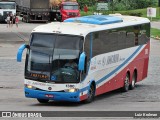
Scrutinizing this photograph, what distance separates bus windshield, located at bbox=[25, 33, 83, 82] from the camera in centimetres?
2180

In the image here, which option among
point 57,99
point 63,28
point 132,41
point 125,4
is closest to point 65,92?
point 57,99

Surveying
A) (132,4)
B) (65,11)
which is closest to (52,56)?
(65,11)

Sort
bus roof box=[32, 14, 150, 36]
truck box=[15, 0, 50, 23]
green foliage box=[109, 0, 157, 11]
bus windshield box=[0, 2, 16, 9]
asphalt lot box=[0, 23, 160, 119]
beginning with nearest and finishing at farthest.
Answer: asphalt lot box=[0, 23, 160, 119]
bus roof box=[32, 14, 150, 36]
truck box=[15, 0, 50, 23]
bus windshield box=[0, 2, 16, 9]
green foliage box=[109, 0, 157, 11]

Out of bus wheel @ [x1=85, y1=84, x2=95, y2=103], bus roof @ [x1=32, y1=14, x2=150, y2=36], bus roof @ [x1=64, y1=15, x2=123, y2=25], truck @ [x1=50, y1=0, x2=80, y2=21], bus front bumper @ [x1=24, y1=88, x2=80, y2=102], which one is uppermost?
bus roof @ [x1=64, y1=15, x2=123, y2=25]

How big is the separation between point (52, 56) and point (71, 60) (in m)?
0.66

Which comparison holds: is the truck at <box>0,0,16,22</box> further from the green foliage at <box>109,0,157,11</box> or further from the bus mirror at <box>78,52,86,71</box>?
the bus mirror at <box>78,52,86,71</box>

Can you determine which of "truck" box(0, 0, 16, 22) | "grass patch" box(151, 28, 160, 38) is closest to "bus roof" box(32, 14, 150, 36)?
"grass patch" box(151, 28, 160, 38)

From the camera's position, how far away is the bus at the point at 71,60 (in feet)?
71.3

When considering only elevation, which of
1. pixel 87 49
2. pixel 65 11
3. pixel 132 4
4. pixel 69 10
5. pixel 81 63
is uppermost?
pixel 87 49

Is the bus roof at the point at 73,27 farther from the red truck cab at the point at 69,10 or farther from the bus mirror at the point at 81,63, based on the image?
the red truck cab at the point at 69,10

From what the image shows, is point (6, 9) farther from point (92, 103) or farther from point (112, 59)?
point (92, 103)

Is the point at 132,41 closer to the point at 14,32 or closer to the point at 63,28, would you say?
the point at 63,28

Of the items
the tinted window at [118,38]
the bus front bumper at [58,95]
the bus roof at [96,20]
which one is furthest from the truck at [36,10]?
the bus front bumper at [58,95]

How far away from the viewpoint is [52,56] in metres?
21.8
